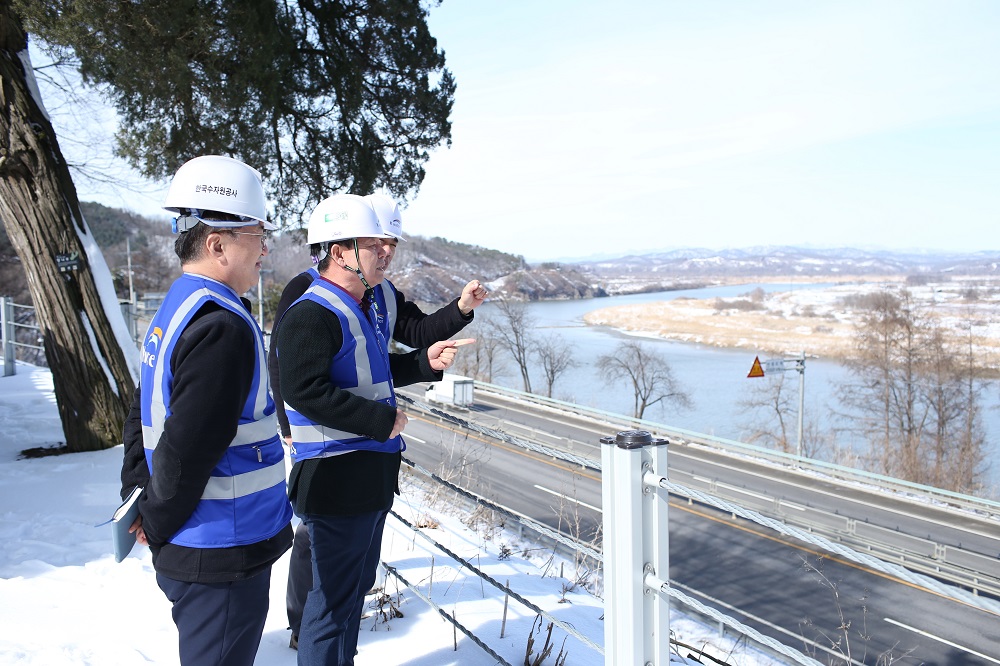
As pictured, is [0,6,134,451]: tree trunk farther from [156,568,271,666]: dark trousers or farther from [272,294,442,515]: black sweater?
[156,568,271,666]: dark trousers

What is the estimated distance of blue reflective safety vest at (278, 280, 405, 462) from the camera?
2.24m

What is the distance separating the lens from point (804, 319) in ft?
246

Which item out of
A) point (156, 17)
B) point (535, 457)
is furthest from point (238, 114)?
point (535, 457)

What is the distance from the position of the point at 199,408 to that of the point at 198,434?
63 mm

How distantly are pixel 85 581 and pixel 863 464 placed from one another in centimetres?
3232

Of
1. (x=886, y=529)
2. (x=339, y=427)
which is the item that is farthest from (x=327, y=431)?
(x=886, y=529)

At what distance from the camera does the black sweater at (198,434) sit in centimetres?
Answer: 171

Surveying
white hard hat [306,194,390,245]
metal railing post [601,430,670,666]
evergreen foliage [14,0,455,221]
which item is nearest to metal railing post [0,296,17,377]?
evergreen foliage [14,0,455,221]

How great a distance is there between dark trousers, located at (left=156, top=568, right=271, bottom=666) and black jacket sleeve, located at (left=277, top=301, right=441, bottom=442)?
1.61 feet

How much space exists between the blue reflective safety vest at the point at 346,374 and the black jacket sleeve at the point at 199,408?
0.46m

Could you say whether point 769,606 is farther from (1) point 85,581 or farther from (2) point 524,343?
(2) point 524,343

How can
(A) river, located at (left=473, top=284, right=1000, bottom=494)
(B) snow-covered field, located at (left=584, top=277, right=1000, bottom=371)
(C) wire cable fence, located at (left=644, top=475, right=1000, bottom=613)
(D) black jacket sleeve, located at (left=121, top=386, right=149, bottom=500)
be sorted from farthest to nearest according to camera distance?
(B) snow-covered field, located at (left=584, top=277, right=1000, bottom=371), (A) river, located at (left=473, top=284, right=1000, bottom=494), (D) black jacket sleeve, located at (left=121, top=386, right=149, bottom=500), (C) wire cable fence, located at (left=644, top=475, right=1000, bottom=613)

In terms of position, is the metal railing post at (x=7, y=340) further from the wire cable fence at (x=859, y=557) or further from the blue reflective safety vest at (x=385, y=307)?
the wire cable fence at (x=859, y=557)

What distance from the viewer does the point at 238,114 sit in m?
9.46
